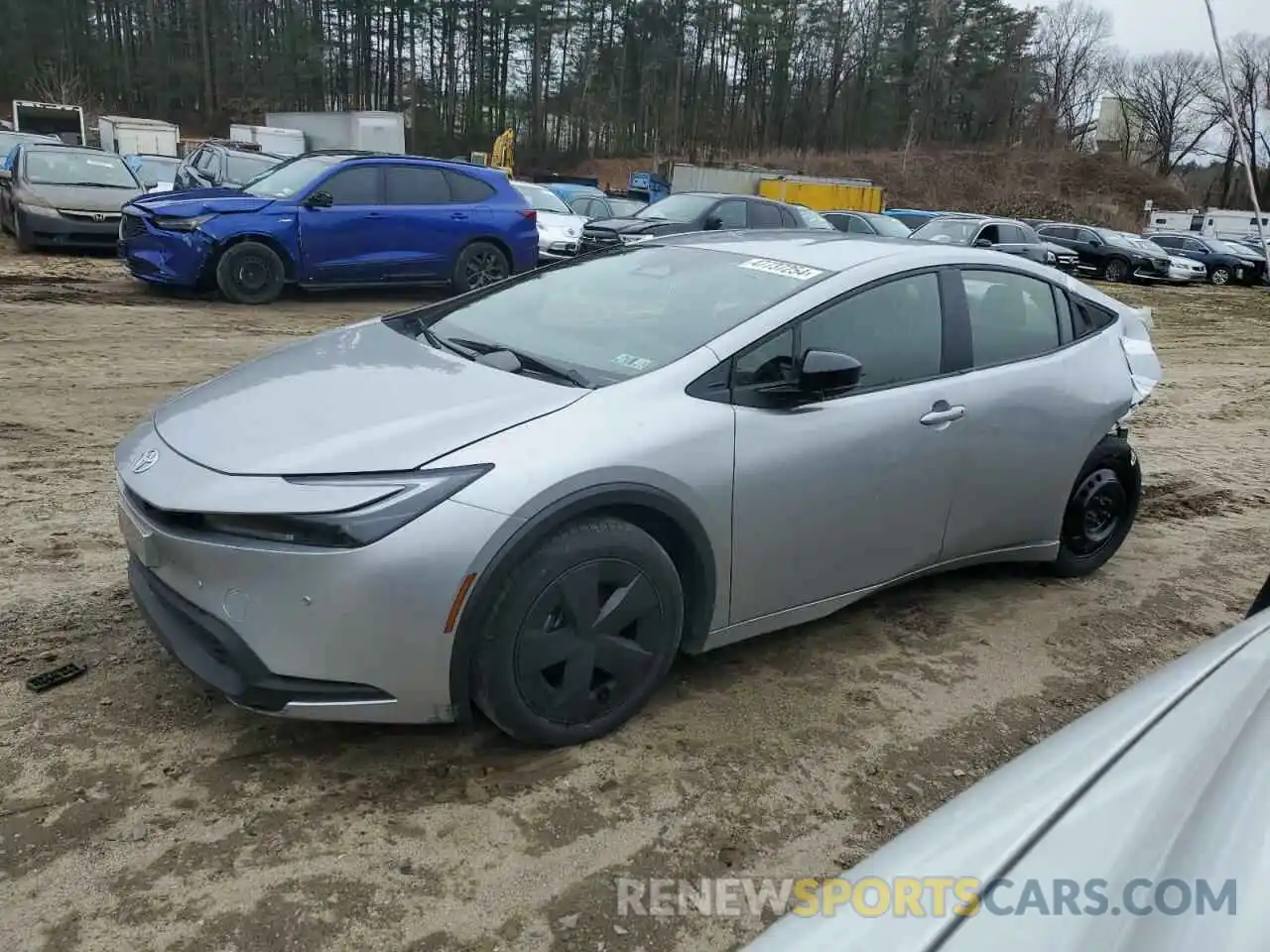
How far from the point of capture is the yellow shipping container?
32656mm

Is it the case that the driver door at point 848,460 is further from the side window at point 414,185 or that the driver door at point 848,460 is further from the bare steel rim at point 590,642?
the side window at point 414,185

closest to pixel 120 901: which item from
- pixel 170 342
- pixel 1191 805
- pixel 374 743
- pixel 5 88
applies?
pixel 374 743

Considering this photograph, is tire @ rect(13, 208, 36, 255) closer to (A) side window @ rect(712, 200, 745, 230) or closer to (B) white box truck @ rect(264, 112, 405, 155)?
(A) side window @ rect(712, 200, 745, 230)

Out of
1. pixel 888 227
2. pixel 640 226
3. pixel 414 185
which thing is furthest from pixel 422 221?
pixel 888 227

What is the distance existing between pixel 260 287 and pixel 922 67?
6805cm

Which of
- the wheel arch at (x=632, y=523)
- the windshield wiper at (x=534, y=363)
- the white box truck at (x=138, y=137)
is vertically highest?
the white box truck at (x=138, y=137)

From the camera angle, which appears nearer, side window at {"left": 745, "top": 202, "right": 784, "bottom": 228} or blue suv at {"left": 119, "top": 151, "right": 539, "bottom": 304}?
blue suv at {"left": 119, "top": 151, "right": 539, "bottom": 304}

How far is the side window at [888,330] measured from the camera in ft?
11.2

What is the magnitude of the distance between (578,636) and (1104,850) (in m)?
1.71

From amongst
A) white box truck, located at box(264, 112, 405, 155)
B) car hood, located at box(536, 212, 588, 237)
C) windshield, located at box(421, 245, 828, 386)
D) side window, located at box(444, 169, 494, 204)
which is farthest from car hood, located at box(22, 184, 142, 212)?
white box truck, located at box(264, 112, 405, 155)

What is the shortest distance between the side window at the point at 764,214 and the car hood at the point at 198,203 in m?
7.51

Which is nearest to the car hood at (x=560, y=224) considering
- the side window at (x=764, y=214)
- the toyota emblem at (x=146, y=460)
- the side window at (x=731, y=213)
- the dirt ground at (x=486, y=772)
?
the side window at (x=731, y=213)

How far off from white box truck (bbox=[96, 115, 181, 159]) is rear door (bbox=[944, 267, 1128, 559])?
3224 cm

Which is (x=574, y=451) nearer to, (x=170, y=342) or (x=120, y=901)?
(x=120, y=901)
